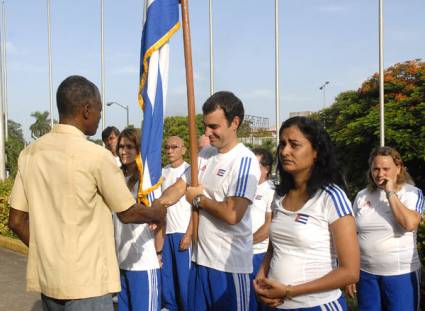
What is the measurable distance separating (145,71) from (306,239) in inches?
74.5

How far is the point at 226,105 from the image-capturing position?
353 centimetres

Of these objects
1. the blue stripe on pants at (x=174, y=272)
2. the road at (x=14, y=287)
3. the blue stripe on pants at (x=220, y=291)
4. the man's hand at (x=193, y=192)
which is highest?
the man's hand at (x=193, y=192)

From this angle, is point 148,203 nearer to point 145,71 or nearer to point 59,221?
point 145,71

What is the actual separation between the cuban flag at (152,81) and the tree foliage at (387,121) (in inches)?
551

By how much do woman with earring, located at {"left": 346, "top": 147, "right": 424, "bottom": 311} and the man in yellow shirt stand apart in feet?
7.08

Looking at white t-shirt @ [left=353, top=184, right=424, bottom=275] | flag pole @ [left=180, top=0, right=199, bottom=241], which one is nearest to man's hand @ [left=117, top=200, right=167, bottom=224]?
flag pole @ [left=180, top=0, right=199, bottom=241]

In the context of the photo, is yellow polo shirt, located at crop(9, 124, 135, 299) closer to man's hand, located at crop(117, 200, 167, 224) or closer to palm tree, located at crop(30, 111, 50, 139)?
man's hand, located at crop(117, 200, 167, 224)

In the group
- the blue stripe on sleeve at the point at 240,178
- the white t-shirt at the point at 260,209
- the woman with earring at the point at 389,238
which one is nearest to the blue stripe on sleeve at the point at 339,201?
the blue stripe on sleeve at the point at 240,178

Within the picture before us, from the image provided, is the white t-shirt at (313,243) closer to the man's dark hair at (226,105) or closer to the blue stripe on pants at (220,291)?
the blue stripe on pants at (220,291)

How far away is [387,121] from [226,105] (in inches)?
616

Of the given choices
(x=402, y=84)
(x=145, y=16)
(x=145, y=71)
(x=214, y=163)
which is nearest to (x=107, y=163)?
(x=214, y=163)

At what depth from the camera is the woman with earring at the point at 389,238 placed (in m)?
4.06

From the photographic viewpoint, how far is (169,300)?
620 cm

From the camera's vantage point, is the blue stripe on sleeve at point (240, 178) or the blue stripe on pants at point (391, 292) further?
the blue stripe on pants at point (391, 292)
